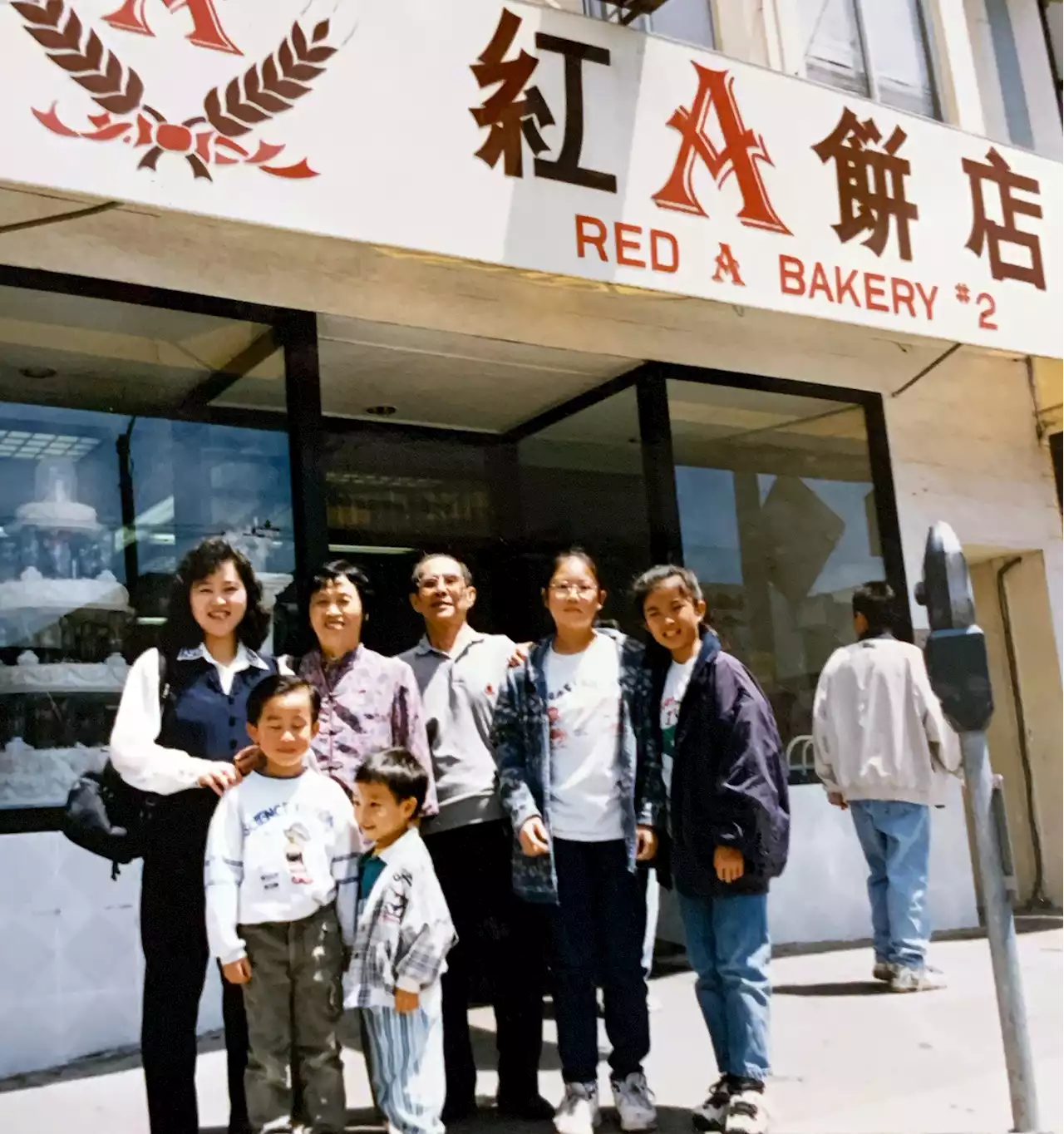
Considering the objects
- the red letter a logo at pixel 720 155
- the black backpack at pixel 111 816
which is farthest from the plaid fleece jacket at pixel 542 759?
the red letter a logo at pixel 720 155

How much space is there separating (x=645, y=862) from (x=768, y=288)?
122 inches

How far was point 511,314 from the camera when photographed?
639 cm

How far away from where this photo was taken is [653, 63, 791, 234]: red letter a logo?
5.69 meters

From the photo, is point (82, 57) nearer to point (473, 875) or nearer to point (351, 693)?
point (351, 693)

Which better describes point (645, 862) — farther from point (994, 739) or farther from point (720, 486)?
point (994, 739)

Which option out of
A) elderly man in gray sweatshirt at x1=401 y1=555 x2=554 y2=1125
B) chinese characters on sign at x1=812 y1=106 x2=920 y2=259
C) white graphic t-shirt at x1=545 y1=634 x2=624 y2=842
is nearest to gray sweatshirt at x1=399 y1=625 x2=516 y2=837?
elderly man in gray sweatshirt at x1=401 y1=555 x2=554 y2=1125

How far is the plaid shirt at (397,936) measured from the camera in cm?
360

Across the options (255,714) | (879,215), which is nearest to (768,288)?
(879,215)

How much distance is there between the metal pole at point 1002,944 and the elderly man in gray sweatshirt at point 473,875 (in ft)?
4.86

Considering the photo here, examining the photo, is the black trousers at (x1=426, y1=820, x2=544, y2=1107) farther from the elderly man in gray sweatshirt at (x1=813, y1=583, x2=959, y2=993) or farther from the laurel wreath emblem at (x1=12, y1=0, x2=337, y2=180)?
the laurel wreath emblem at (x1=12, y1=0, x2=337, y2=180)

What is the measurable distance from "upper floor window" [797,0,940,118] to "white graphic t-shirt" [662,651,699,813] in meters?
5.02


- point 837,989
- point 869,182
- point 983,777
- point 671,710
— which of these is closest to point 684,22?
point 869,182

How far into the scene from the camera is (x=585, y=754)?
3959mm

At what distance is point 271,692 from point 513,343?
329 centimetres
